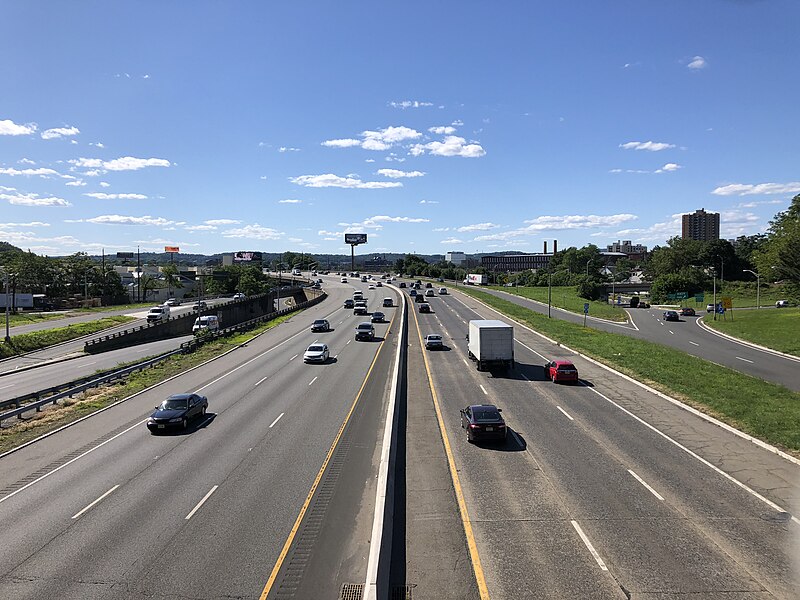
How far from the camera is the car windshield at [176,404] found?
81.3 feet

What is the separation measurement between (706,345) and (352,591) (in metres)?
53.7

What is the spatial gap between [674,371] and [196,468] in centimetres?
2977

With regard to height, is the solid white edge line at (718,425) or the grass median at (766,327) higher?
the solid white edge line at (718,425)

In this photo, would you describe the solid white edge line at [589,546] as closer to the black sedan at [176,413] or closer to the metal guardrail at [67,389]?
the black sedan at [176,413]

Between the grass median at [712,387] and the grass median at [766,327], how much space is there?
14.9m

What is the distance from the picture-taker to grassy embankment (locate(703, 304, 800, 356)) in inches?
2135

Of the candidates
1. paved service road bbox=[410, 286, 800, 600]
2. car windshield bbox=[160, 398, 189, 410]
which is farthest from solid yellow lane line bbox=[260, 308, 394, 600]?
car windshield bbox=[160, 398, 189, 410]

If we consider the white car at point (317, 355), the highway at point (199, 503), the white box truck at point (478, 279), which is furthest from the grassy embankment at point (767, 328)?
the white box truck at point (478, 279)

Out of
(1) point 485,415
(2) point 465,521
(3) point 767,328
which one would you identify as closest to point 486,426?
(1) point 485,415

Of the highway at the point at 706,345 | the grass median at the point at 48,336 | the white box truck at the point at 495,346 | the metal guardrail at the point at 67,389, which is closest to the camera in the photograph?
the metal guardrail at the point at 67,389

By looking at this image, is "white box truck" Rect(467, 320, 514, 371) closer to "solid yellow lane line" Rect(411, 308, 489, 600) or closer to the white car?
"solid yellow lane line" Rect(411, 308, 489, 600)

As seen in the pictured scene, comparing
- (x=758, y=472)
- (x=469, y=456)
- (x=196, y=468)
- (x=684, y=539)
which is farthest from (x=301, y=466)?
(x=758, y=472)

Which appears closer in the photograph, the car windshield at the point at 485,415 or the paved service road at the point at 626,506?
the paved service road at the point at 626,506

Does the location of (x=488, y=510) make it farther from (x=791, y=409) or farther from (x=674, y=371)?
(x=674, y=371)
